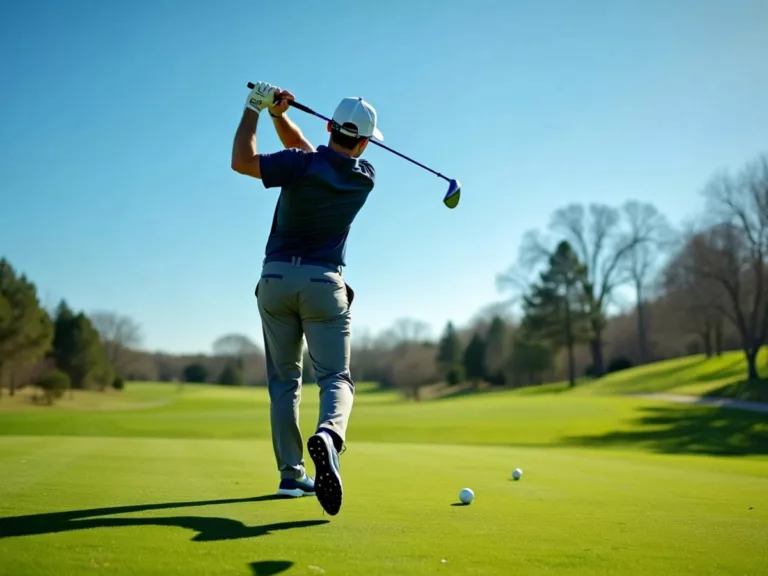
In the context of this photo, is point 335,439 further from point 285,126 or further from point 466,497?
point 285,126

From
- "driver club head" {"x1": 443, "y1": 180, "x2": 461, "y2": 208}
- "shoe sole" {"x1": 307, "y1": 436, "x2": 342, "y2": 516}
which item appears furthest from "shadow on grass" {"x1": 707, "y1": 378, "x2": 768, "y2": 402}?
"shoe sole" {"x1": 307, "y1": 436, "x2": 342, "y2": 516}

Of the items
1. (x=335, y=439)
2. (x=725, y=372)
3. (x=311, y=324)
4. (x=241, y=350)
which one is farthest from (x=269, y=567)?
(x=241, y=350)

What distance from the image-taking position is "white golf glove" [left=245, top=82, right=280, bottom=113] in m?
4.47

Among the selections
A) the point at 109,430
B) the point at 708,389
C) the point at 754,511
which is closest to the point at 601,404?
the point at 708,389

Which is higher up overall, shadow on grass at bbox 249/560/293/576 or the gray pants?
the gray pants

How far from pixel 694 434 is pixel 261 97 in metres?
26.4

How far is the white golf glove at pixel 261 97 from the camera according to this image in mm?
4473

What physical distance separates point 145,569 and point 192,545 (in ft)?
1.24

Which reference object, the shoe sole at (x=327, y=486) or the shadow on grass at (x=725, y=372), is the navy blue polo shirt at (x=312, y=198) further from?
the shadow on grass at (x=725, y=372)

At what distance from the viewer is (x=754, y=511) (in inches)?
188

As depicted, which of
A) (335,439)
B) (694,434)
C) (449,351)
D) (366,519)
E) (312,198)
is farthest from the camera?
(449,351)

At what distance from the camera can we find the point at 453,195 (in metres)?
5.98

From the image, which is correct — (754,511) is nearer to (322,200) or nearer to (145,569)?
(322,200)

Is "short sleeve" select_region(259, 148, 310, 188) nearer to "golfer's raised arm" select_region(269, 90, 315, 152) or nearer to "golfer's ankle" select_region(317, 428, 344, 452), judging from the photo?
"golfer's raised arm" select_region(269, 90, 315, 152)
